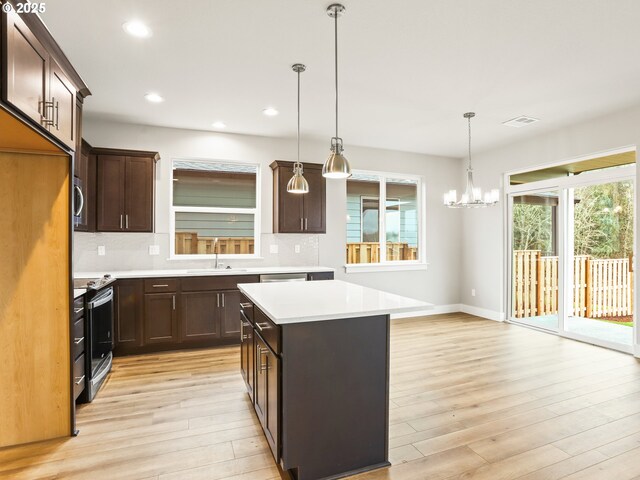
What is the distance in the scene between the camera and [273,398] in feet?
6.53

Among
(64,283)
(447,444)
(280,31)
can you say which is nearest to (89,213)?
(64,283)

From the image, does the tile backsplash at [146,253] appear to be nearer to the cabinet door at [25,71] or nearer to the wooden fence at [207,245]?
the wooden fence at [207,245]

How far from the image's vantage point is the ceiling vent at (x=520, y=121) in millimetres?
4414

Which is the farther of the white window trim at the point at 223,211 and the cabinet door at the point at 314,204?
the cabinet door at the point at 314,204

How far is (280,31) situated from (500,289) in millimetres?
4992

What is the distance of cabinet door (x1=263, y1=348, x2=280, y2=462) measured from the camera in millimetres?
1910

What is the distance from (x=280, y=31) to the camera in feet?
8.61

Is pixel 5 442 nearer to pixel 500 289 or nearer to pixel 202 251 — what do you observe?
pixel 202 251

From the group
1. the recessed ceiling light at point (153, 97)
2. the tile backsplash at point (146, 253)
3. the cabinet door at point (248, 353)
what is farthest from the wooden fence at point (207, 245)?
the cabinet door at point (248, 353)

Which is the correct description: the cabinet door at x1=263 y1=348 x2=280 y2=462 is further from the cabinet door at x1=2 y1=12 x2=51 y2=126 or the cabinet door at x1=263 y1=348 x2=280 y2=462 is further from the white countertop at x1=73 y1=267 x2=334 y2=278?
the white countertop at x1=73 y1=267 x2=334 y2=278

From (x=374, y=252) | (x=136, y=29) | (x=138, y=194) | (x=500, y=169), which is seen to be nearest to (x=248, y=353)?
(x=136, y=29)

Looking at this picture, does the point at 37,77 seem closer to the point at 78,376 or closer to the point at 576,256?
the point at 78,376

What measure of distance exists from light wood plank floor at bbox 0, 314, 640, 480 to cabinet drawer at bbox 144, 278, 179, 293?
2.44 ft

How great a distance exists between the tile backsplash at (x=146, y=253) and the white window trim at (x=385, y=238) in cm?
92
